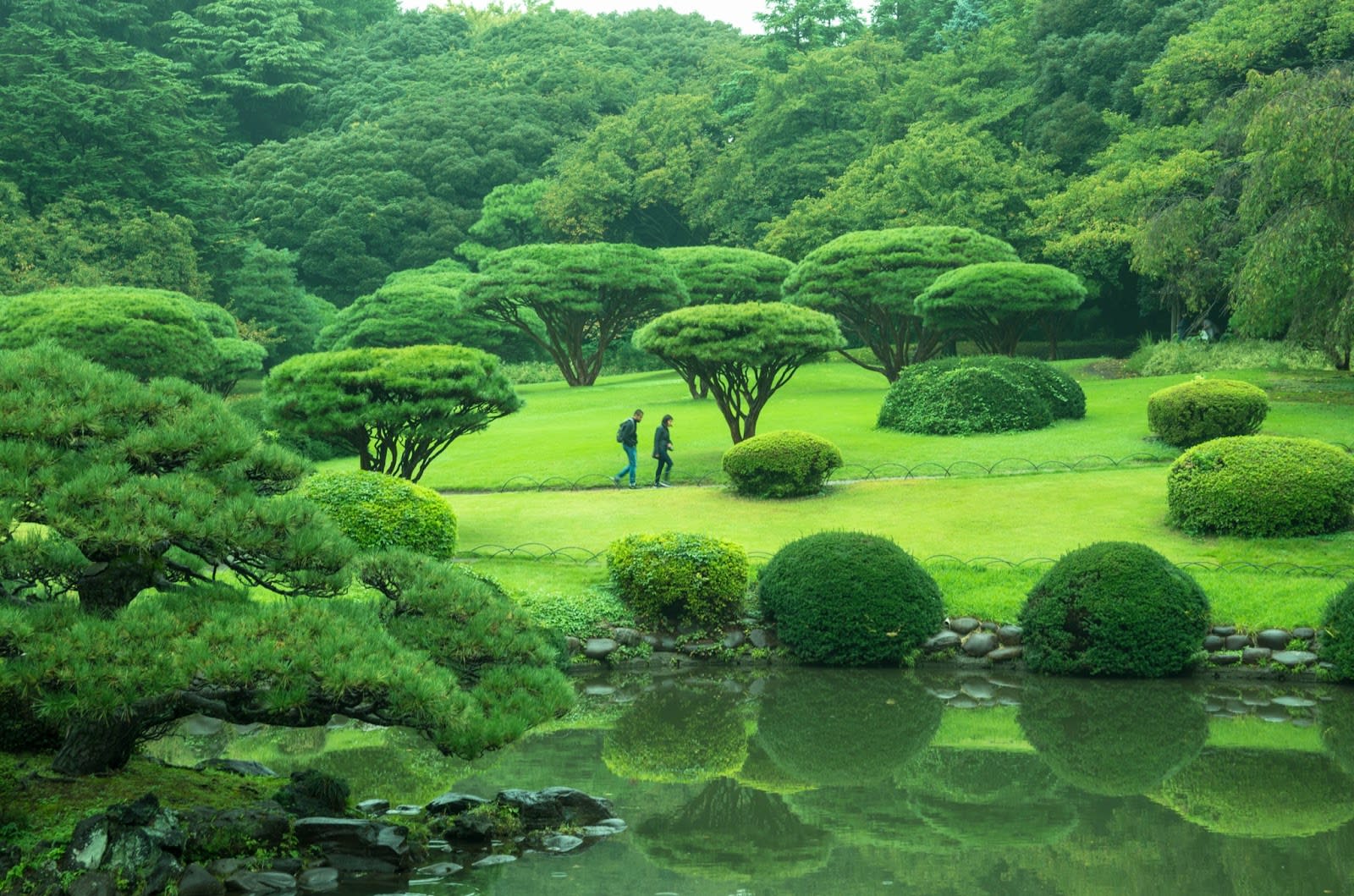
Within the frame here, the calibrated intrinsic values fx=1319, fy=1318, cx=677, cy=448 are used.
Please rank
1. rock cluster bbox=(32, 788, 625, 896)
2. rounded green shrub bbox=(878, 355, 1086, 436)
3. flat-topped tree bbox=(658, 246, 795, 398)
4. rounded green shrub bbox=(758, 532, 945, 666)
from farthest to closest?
flat-topped tree bbox=(658, 246, 795, 398) < rounded green shrub bbox=(878, 355, 1086, 436) < rounded green shrub bbox=(758, 532, 945, 666) < rock cluster bbox=(32, 788, 625, 896)

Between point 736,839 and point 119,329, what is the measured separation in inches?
1051

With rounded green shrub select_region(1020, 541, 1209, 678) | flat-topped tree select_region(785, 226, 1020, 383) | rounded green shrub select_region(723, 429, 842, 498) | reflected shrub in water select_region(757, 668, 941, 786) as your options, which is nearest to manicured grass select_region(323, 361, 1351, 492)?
flat-topped tree select_region(785, 226, 1020, 383)

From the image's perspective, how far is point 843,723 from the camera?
1135 cm

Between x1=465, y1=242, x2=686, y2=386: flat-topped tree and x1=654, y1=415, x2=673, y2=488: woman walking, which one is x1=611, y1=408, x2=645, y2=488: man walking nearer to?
x1=654, y1=415, x2=673, y2=488: woman walking

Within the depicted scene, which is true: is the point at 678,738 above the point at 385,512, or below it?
below

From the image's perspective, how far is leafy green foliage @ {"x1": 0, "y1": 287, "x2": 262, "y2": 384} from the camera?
30.1 m

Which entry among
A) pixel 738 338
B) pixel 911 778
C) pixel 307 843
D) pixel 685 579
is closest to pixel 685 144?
pixel 738 338

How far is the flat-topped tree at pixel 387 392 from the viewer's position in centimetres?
1816

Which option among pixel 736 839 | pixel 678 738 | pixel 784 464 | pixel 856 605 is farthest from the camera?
pixel 784 464

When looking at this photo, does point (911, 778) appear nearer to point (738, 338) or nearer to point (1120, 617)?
point (1120, 617)

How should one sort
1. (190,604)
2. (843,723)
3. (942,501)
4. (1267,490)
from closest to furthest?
1. (190,604)
2. (843,723)
3. (1267,490)
4. (942,501)

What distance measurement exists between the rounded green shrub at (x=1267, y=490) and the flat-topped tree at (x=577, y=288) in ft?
70.7

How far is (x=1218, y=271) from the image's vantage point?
104 ft

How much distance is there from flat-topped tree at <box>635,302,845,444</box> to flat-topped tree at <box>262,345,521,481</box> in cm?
459
